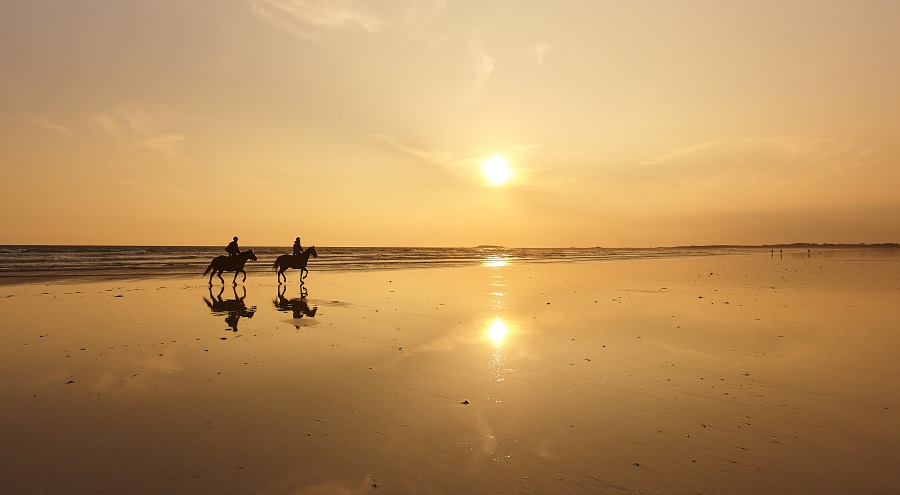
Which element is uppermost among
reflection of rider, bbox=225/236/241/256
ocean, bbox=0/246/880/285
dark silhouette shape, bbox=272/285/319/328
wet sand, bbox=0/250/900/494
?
reflection of rider, bbox=225/236/241/256

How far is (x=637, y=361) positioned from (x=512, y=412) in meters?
4.23

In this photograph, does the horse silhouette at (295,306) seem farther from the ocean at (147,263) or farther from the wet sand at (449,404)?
the ocean at (147,263)

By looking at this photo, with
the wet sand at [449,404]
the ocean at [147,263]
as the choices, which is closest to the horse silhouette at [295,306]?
the wet sand at [449,404]

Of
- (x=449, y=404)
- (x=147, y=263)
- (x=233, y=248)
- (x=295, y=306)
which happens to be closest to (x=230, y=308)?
(x=295, y=306)

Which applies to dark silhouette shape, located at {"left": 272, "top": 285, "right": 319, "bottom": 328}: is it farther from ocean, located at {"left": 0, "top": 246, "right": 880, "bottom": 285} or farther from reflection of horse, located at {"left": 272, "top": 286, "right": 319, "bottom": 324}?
ocean, located at {"left": 0, "top": 246, "right": 880, "bottom": 285}

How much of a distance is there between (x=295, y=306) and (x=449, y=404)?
41.3 ft

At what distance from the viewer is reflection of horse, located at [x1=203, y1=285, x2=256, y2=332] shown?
1487 cm

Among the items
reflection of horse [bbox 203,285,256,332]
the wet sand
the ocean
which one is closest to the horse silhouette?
reflection of horse [bbox 203,285,256,332]

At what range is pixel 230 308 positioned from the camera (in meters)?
17.4

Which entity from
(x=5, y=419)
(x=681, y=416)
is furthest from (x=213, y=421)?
(x=681, y=416)

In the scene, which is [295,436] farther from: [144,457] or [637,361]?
[637,361]

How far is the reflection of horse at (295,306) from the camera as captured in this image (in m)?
A: 16.2

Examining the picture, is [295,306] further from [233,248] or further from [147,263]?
[147,263]

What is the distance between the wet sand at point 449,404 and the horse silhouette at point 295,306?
2106 mm
